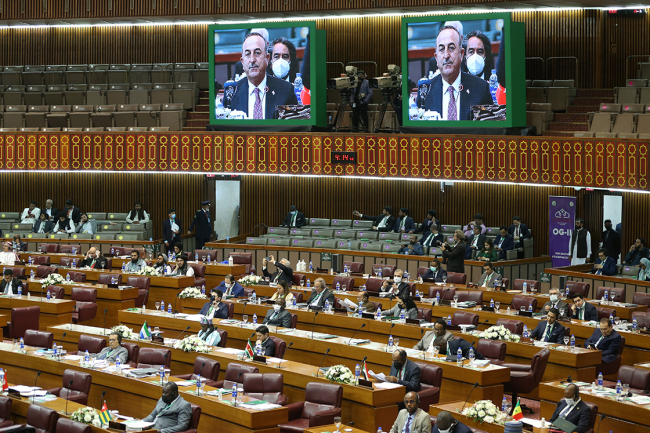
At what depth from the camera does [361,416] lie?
914 centimetres

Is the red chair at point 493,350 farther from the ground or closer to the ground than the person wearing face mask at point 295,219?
closer to the ground

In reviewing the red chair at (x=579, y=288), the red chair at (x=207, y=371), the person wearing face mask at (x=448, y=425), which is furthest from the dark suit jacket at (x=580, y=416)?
the red chair at (x=579, y=288)

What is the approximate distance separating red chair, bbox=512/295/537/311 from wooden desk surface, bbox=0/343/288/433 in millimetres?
5789

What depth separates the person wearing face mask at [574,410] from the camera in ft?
27.1

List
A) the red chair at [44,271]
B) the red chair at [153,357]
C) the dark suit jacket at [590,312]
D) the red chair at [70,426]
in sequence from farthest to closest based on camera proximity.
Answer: the red chair at [44,271] < the dark suit jacket at [590,312] < the red chair at [153,357] < the red chair at [70,426]

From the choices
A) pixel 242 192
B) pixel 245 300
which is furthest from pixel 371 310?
pixel 242 192

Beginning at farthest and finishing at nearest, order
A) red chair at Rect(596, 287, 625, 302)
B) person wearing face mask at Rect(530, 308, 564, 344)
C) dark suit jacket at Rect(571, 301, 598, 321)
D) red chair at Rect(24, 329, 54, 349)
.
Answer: red chair at Rect(596, 287, 625, 302) < dark suit jacket at Rect(571, 301, 598, 321) < red chair at Rect(24, 329, 54, 349) < person wearing face mask at Rect(530, 308, 564, 344)

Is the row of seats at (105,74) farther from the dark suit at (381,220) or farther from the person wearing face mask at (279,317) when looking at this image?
the person wearing face mask at (279,317)

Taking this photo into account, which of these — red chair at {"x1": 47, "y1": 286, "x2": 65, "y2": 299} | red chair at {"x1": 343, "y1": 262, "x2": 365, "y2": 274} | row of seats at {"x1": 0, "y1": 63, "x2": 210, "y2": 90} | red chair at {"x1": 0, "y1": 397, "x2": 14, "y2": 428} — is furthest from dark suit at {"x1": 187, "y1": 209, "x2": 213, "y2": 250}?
red chair at {"x1": 0, "y1": 397, "x2": 14, "y2": 428}

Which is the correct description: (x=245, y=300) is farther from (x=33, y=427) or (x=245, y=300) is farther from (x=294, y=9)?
(x=294, y=9)

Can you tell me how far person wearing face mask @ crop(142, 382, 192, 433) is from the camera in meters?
8.38

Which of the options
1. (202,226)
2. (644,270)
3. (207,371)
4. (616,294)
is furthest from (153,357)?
(202,226)

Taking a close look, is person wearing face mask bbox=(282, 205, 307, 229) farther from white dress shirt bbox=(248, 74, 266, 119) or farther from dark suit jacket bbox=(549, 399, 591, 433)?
dark suit jacket bbox=(549, 399, 591, 433)

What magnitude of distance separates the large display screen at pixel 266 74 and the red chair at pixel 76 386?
11760mm
